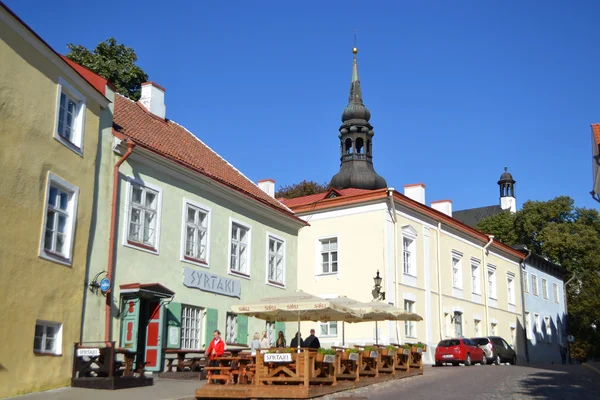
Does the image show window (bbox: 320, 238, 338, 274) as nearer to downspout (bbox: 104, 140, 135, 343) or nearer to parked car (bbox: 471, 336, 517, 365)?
parked car (bbox: 471, 336, 517, 365)

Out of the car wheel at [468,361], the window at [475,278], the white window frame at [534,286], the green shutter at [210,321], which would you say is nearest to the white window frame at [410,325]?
the car wheel at [468,361]

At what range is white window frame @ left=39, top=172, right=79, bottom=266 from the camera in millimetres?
14859

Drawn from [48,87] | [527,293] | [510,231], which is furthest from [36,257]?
[510,231]

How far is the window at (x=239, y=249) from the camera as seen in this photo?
2330 cm

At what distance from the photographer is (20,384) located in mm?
13750

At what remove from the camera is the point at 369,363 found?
19.1 meters

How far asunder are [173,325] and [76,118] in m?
6.21

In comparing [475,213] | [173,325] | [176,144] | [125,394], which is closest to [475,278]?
[176,144]

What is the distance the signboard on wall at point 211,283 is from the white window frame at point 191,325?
2.18 ft

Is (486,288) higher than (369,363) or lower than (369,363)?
higher

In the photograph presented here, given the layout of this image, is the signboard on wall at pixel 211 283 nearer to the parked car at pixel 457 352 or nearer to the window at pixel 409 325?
the parked car at pixel 457 352

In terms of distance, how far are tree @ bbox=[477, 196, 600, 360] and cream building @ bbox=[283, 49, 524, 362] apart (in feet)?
47.9

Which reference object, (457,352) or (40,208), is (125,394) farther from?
(457,352)

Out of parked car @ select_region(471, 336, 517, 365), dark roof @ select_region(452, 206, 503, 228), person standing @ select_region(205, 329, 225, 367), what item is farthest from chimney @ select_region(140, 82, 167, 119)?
dark roof @ select_region(452, 206, 503, 228)
